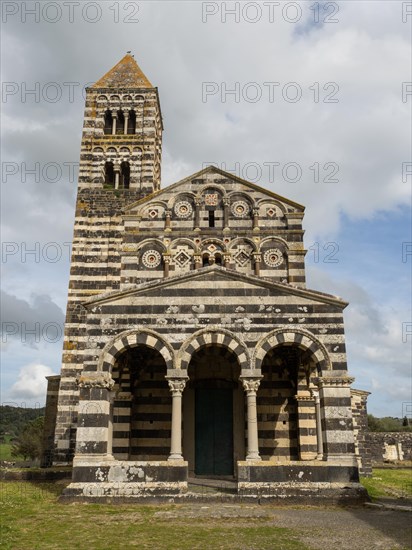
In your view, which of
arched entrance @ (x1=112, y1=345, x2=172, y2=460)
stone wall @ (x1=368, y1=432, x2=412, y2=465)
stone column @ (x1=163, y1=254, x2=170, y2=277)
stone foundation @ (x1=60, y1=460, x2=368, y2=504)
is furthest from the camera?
stone wall @ (x1=368, y1=432, x2=412, y2=465)

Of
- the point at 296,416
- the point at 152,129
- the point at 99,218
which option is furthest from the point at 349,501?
the point at 152,129

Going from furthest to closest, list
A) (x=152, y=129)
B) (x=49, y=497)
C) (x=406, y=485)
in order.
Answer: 1. (x=152, y=129)
2. (x=406, y=485)
3. (x=49, y=497)

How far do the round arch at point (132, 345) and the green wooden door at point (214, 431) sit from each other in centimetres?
423

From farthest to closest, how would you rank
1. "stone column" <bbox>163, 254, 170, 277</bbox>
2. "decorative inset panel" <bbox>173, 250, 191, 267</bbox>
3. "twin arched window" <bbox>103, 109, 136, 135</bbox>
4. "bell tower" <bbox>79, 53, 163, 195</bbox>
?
"twin arched window" <bbox>103, 109, 136, 135</bbox> → "bell tower" <bbox>79, 53, 163, 195</bbox> → "decorative inset panel" <bbox>173, 250, 191, 267</bbox> → "stone column" <bbox>163, 254, 170, 277</bbox>

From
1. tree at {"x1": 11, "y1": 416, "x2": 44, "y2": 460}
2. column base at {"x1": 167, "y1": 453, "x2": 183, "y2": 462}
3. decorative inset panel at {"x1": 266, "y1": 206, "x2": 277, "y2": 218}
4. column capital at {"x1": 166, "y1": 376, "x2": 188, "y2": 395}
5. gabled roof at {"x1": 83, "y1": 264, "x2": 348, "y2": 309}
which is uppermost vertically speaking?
decorative inset panel at {"x1": 266, "y1": 206, "x2": 277, "y2": 218}

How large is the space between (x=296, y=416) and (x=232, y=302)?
578 centimetres

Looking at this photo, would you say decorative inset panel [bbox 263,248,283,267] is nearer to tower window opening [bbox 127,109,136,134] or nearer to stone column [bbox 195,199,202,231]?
stone column [bbox 195,199,202,231]

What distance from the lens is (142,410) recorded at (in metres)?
18.9

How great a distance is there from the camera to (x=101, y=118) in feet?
92.4

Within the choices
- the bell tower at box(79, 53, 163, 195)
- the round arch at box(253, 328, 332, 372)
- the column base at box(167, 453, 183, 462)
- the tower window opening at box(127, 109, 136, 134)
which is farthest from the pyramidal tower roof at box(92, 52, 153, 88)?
the column base at box(167, 453, 183, 462)

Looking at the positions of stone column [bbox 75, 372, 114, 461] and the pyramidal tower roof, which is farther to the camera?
the pyramidal tower roof

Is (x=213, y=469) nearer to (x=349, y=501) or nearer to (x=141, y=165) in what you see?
(x=349, y=501)

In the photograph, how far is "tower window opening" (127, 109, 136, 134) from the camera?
1119 inches

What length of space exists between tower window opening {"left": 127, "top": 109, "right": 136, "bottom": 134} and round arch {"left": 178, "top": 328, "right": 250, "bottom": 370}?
16.7 meters
